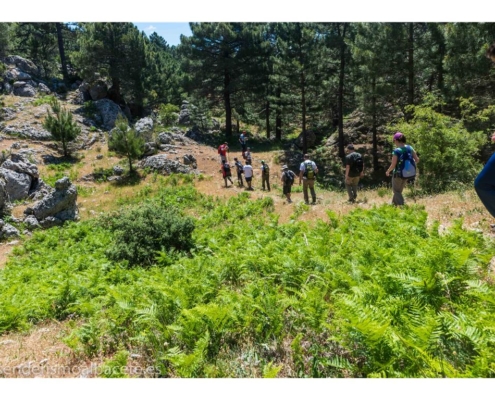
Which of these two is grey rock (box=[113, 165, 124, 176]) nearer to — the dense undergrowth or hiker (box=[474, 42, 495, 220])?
the dense undergrowth

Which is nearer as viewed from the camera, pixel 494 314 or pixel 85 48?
pixel 494 314

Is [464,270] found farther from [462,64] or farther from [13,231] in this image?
[462,64]

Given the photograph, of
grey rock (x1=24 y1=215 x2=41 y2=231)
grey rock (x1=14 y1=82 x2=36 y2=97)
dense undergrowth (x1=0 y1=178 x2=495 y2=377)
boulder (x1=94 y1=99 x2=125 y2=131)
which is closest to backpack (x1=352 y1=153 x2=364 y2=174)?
dense undergrowth (x1=0 y1=178 x2=495 y2=377)

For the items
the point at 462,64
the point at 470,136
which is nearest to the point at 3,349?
the point at 470,136

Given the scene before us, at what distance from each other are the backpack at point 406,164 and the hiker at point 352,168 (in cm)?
236

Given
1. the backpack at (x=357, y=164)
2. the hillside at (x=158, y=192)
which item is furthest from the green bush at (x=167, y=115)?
the backpack at (x=357, y=164)

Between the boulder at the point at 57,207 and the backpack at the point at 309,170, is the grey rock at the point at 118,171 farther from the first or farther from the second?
the backpack at the point at 309,170

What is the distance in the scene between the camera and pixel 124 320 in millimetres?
4465

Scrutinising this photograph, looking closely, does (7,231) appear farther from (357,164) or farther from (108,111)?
(108,111)

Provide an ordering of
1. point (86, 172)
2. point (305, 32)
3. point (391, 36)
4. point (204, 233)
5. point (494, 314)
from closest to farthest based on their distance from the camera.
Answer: point (494, 314)
point (204, 233)
point (391, 36)
point (86, 172)
point (305, 32)

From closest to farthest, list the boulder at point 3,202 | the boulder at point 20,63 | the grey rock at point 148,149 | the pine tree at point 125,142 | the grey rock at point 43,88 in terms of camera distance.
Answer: the boulder at point 3,202 → the pine tree at point 125,142 → the grey rock at point 148,149 → the grey rock at point 43,88 → the boulder at point 20,63

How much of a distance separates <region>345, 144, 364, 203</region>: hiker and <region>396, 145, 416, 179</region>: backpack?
7.75ft

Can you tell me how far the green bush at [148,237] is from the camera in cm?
878

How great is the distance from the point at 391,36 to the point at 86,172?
2324 cm
